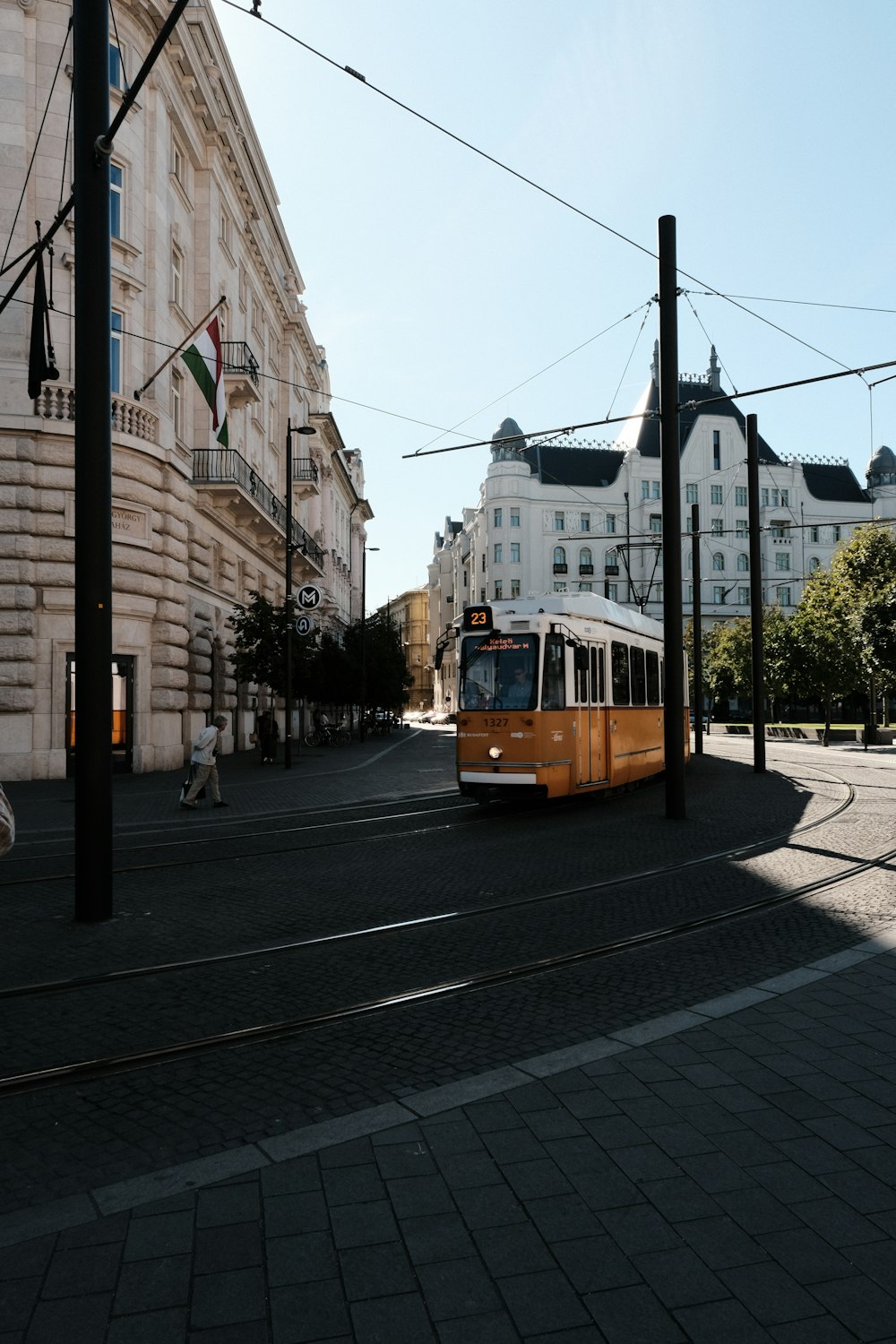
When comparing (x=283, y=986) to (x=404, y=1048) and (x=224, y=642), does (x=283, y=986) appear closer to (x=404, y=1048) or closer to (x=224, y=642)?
(x=404, y=1048)

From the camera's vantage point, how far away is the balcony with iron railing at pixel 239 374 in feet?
98.3

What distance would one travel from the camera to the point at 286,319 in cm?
4384

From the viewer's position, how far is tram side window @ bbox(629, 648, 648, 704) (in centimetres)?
1705

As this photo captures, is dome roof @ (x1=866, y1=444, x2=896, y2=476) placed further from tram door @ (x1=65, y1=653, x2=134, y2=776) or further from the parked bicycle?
tram door @ (x1=65, y1=653, x2=134, y2=776)

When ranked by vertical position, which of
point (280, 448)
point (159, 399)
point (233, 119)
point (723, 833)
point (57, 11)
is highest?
point (233, 119)

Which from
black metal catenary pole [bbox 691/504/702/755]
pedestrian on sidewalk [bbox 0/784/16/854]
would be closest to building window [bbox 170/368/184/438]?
black metal catenary pole [bbox 691/504/702/755]

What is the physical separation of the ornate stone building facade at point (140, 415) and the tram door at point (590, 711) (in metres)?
9.67

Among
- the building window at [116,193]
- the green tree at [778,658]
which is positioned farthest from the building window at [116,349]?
the green tree at [778,658]

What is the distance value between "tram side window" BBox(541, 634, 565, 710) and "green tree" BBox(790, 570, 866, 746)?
25.7 m

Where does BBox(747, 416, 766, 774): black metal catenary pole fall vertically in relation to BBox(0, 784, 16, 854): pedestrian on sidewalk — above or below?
above

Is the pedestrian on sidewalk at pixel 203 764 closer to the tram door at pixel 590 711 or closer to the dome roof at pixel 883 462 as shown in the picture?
the tram door at pixel 590 711

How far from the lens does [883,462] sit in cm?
9006

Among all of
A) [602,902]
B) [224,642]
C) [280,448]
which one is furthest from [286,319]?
[602,902]

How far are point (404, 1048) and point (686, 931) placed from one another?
297 cm
